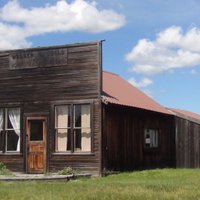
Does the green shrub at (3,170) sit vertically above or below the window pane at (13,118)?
below

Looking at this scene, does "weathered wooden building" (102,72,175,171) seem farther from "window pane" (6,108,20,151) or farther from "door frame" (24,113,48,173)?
"window pane" (6,108,20,151)

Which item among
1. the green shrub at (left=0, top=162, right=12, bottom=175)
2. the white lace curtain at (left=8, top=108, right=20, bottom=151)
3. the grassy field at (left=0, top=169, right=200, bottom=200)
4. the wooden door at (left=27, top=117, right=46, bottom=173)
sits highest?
the white lace curtain at (left=8, top=108, right=20, bottom=151)

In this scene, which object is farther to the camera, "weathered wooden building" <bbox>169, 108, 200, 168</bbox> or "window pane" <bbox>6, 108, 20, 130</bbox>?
"weathered wooden building" <bbox>169, 108, 200, 168</bbox>

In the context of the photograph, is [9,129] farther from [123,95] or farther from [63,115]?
[123,95]

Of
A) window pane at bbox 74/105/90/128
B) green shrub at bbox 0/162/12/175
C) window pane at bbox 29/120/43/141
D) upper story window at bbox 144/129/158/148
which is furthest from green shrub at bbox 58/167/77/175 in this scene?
upper story window at bbox 144/129/158/148

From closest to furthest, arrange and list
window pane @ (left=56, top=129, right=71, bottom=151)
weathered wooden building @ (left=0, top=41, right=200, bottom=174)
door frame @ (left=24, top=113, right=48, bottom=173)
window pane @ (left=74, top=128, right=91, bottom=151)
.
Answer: weathered wooden building @ (left=0, top=41, right=200, bottom=174) < window pane @ (left=74, top=128, right=91, bottom=151) < window pane @ (left=56, top=129, right=71, bottom=151) < door frame @ (left=24, top=113, right=48, bottom=173)

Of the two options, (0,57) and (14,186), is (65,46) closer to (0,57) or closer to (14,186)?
(0,57)

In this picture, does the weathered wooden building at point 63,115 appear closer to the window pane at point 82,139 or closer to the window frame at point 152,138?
the window pane at point 82,139

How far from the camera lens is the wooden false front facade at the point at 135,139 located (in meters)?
24.1

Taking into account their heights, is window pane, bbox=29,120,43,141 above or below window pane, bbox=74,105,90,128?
below

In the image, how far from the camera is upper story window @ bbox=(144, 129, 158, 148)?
91.8ft

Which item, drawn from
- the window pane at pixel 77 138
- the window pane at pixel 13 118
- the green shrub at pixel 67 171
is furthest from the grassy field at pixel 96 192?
the window pane at pixel 13 118

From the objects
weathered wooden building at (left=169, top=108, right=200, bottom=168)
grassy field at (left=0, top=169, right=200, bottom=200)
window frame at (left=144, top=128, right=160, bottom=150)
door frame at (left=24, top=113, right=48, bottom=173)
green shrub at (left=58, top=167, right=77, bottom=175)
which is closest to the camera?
grassy field at (left=0, top=169, right=200, bottom=200)

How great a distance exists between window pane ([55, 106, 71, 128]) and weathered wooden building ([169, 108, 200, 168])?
8195mm
